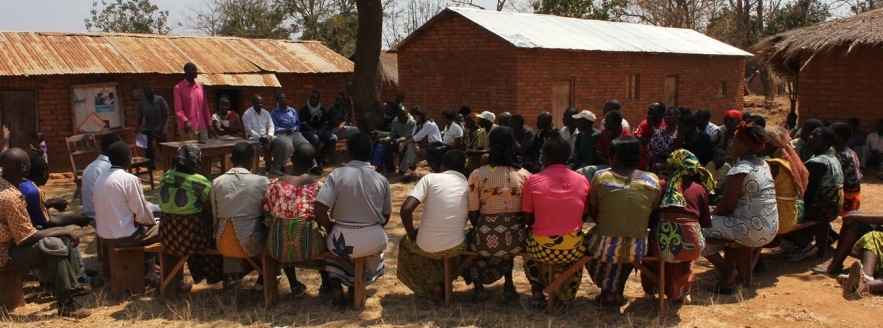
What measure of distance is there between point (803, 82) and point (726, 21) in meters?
24.2

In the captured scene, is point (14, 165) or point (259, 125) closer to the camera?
point (14, 165)

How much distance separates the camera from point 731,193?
18.7 feet

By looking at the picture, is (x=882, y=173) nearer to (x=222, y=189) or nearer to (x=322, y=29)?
(x=222, y=189)

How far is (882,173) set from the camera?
37.6ft

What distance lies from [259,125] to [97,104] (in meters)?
3.93

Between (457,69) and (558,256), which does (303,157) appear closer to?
(558,256)

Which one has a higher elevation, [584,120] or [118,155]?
[584,120]

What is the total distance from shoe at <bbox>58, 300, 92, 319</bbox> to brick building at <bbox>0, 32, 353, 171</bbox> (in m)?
8.48

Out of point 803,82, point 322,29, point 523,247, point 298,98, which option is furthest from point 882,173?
point 322,29

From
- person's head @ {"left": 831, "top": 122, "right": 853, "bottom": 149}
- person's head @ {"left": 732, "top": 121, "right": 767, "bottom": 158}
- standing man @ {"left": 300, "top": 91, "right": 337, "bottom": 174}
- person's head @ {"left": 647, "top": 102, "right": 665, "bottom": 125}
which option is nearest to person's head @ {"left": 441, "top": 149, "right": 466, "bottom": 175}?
person's head @ {"left": 732, "top": 121, "right": 767, "bottom": 158}

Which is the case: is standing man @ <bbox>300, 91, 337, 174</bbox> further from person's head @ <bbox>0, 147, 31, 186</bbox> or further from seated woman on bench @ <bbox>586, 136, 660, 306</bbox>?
seated woman on bench @ <bbox>586, 136, 660, 306</bbox>

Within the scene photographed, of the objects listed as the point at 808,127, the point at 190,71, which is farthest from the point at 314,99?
the point at 808,127

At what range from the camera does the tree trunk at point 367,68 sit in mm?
13078

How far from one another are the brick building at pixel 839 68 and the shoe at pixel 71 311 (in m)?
10.7
